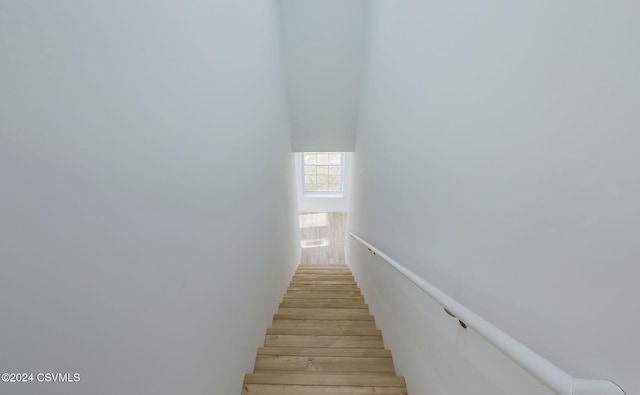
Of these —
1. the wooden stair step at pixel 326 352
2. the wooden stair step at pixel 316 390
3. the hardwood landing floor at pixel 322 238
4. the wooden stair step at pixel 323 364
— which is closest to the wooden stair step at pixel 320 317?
the wooden stair step at pixel 326 352

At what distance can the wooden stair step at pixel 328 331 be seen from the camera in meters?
2.32

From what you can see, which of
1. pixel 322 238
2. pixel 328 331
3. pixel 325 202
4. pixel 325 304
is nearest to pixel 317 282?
pixel 325 304

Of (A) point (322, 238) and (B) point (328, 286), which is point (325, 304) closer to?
(B) point (328, 286)

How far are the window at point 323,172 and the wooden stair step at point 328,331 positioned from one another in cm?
583

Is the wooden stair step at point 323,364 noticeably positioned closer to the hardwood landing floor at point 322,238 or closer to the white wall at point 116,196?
the white wall at point 116,196

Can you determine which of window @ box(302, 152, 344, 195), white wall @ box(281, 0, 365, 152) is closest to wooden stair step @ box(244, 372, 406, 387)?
white wall @ box(281, 0, 365, 152)

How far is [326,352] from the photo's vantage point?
2064 mm

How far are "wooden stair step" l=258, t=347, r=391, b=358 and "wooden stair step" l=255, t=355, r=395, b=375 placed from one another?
0.17ft

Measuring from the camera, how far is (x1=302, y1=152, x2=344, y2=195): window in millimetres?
7941

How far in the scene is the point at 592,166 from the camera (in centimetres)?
53

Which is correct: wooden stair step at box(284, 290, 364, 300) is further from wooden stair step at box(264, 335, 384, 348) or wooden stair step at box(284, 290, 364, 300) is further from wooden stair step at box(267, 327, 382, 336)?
wooden stair step at box(264, 335, 384, 348)

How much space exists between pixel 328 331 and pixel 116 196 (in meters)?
2.11

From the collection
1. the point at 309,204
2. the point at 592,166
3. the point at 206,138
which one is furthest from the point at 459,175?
the point at 309,204

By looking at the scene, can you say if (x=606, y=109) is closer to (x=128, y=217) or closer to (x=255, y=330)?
(x=128, y=217)
